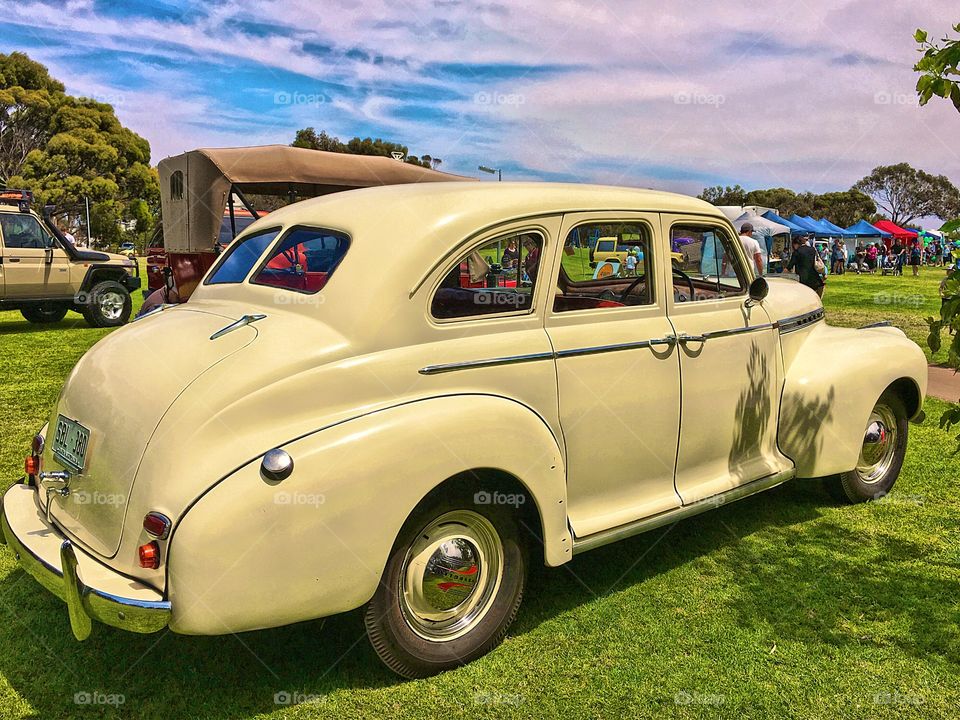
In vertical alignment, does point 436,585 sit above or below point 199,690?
above

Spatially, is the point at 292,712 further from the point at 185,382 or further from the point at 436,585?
the point at 185,382

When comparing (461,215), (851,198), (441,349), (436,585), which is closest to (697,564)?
(436,585)

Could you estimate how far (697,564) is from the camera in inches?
160

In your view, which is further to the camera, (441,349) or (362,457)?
(441,349)

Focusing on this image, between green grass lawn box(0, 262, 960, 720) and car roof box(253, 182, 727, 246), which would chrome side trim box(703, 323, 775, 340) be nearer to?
car roof box(253, 182, 727, 246)

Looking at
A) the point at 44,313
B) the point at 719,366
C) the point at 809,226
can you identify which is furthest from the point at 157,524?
the point at 809,226

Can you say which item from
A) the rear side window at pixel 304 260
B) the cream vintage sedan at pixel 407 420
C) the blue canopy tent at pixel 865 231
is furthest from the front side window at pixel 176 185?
the blue canopy tent at pixel 865 231

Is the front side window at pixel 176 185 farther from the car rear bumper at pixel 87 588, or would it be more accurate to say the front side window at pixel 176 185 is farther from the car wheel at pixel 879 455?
the car wheel at pixel 879 455

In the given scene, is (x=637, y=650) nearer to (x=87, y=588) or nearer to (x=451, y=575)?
(x=451, y=575)

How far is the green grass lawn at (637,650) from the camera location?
287 cm

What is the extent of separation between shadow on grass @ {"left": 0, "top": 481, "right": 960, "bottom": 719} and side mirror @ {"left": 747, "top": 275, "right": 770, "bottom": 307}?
1401 millimetres

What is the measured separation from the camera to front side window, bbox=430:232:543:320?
320 cm

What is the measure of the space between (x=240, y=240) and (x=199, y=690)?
2298mm

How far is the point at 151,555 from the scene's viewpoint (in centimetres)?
254
